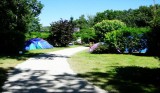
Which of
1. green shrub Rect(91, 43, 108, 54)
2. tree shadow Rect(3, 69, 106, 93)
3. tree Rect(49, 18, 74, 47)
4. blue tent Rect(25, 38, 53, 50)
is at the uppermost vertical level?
tree Rect(49, 18, 74, 47)

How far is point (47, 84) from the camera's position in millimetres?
9352

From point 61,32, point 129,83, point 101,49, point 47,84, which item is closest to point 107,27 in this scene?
point 61,32

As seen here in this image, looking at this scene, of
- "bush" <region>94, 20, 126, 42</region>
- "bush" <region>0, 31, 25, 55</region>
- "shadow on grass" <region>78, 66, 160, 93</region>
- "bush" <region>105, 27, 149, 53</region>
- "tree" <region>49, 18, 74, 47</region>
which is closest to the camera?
"shadow on grass" <region>78, 66, 160, 93</region>

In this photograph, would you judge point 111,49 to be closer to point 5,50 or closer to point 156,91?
point 5,50

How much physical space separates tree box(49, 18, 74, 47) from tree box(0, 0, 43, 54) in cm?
464

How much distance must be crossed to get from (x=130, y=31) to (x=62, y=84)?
16.9 metres

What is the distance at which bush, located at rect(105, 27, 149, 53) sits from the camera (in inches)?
967

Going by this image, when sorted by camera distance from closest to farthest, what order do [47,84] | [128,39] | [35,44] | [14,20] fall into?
[47,84], [128,39], [14,20], [35,44]

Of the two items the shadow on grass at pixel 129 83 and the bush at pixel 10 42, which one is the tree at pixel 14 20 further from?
the shadow on grass at pixel 129 83

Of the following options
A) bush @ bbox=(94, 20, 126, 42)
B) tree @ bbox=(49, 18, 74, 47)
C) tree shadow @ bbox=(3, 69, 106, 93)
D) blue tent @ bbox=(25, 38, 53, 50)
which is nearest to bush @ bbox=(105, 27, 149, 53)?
bush @ bbox=(94, 20, 126, 42)

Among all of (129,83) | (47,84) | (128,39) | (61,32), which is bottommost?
(129,83)

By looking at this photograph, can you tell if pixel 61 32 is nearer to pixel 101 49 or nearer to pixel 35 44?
pixel 35 44

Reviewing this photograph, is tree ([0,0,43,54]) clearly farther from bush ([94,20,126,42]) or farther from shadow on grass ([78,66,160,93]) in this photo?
shadow on grass ([78,66,160,93])

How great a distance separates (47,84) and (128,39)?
1689 cm
